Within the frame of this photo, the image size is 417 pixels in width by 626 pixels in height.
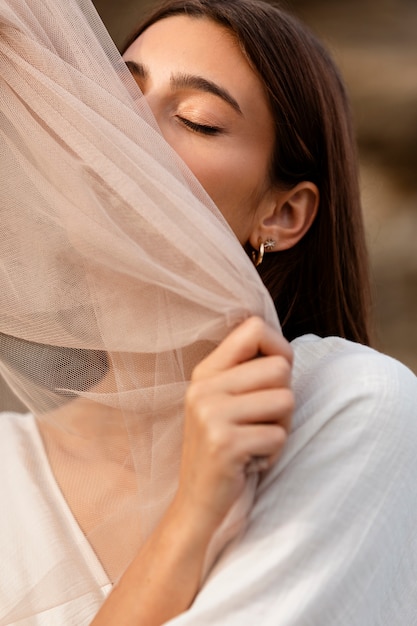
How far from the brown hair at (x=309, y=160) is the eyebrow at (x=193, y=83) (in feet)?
0.21

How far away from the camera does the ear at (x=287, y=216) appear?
100 centimetres

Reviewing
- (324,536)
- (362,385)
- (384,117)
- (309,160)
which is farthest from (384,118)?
(324,536)

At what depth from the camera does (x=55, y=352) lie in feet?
2.44

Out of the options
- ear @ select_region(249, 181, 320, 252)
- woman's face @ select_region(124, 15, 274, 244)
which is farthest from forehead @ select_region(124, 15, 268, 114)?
ear @ select_region(249, 181, 320, 252)

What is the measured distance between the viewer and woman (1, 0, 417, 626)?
1.98 feet

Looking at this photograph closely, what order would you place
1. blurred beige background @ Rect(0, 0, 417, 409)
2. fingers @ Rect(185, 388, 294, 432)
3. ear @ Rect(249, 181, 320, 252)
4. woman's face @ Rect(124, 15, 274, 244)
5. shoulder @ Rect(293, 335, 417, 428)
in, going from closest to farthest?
fingers @ Rect(185, 388, 294, 432)
shoulder @ Rect(293, 335, 417, 428)
woman's face @ Rect(124, 15, 274, 244)
ear @ Rect(249, 181, 320, 252)
blurred beige background @ Rect(0, 0, 417, 409)

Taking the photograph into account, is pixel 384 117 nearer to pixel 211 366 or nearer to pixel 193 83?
pixel 193 83

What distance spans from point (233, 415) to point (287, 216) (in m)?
0.51

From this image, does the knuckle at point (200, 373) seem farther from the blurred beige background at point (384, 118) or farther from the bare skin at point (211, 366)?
the blurred beige background at point (384, 118)

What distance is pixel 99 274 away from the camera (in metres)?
0.71

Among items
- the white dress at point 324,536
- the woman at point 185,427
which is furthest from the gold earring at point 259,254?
the white dress at point 324,536

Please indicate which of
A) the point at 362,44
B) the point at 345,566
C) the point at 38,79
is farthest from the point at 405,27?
the point at 345,566

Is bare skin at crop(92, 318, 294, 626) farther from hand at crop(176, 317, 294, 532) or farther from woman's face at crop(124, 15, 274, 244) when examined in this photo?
woman's face at crop(124, 15, 274, 244)

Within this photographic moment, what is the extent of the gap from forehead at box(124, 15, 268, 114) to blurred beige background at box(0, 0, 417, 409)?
1015 mm
